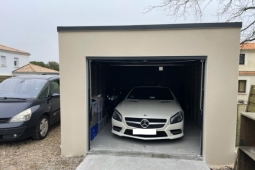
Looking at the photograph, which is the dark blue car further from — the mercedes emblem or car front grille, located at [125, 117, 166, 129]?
the mercedes emblem

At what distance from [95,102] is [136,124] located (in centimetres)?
134

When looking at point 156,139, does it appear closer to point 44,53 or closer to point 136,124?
point 136,124

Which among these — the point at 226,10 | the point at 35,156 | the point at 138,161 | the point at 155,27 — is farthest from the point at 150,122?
the point at 226,10

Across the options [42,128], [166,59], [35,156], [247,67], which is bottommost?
[35,156]

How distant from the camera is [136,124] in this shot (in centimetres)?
420

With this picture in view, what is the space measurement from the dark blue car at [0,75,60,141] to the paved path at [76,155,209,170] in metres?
1.80

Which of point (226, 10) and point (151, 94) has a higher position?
point (226, 10)

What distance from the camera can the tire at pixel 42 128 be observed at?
4.62m

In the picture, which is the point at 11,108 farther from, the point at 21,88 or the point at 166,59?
the point at 166,59

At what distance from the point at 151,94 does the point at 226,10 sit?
25.2 feet

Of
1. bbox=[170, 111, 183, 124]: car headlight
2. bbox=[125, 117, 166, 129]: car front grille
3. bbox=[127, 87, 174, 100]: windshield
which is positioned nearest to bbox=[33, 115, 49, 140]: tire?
bbox=[125, 117, 166, 129]: car front grille

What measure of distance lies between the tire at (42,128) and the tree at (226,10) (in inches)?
242

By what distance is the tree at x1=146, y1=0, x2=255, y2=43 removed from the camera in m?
8.74

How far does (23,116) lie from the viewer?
4.26 metres
